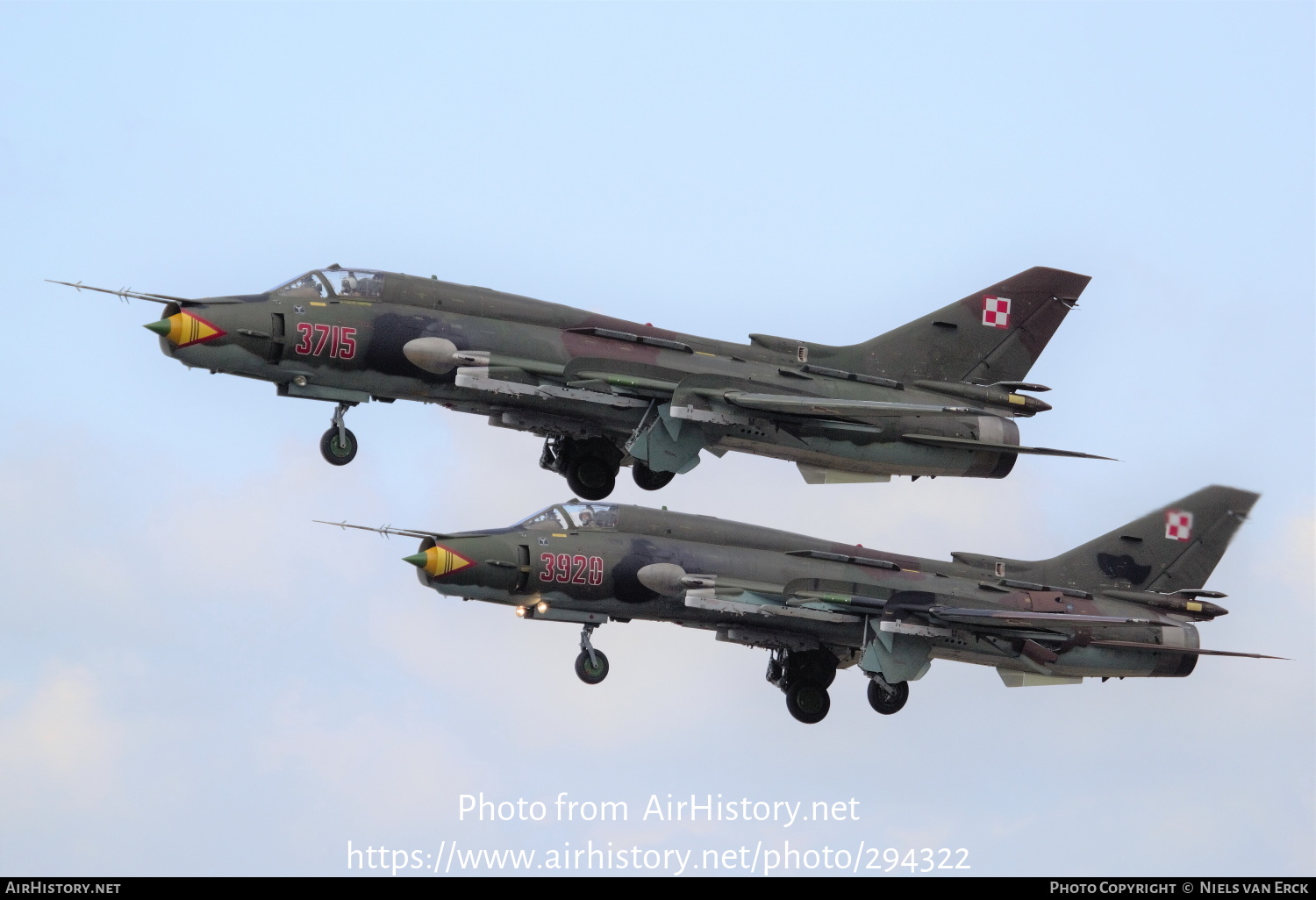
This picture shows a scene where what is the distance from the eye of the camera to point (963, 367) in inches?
1762

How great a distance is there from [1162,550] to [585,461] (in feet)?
40.9

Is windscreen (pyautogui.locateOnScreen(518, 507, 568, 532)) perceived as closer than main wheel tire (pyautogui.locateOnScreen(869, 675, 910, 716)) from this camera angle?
Yes

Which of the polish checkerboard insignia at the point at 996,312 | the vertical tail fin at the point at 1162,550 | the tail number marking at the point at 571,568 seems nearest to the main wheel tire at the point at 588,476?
the tail number marking at the point at 571,568

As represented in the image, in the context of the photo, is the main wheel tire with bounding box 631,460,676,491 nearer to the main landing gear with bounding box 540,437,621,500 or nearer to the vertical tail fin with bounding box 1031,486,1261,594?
the main landing gear with bounding box 540,437,621,500

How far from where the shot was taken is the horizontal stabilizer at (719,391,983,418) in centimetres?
4075

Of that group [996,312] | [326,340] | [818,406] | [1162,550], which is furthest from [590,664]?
[1162,550]

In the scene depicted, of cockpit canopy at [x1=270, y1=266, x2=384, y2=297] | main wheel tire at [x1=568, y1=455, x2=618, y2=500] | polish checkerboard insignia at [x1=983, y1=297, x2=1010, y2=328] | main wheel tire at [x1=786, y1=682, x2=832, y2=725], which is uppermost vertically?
polish checkerboard insignia at [x1=983, y1=297, x2=1010, y2=328]

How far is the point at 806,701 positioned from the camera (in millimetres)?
44844

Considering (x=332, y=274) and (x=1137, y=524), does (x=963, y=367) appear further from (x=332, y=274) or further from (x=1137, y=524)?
(x=332, y=274)

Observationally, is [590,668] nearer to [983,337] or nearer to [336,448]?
[336,448]

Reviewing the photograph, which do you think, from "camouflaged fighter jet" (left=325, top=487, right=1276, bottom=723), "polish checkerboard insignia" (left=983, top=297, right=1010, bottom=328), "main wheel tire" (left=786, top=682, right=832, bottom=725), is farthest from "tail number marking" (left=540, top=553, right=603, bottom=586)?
"polish checkerboard insignia" (left=983, top=297, right=1010, bottom=328)

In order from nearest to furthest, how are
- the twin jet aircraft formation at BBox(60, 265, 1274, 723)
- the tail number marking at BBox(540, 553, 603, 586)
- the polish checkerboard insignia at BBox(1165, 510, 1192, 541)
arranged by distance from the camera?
the twin jet aircraft formation at BBox(60, 265, 1274, 723) < the tail number marking at BBox(540, 553, 603, 586) < the polish checkerboard insignia at BBox(1165, 510, 1192, 541)

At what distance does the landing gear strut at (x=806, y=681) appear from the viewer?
1766 inches

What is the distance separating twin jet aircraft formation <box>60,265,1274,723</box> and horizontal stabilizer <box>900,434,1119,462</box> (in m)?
0.05
